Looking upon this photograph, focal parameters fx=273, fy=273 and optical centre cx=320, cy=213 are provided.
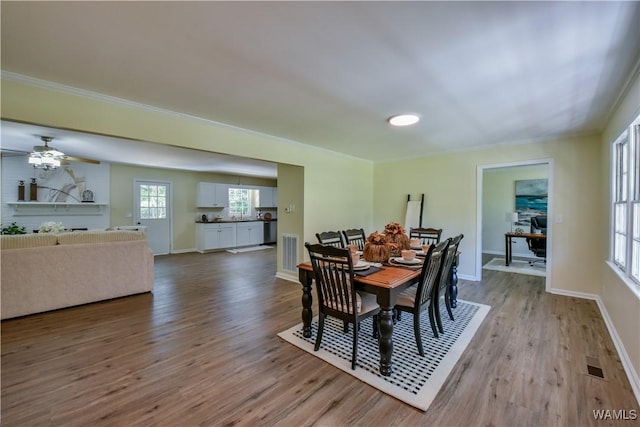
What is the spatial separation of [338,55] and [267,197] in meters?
7.99

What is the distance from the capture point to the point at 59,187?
6.03 meters

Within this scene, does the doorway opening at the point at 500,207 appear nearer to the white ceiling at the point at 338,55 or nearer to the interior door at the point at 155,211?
the white ceiling at the point at 338,55

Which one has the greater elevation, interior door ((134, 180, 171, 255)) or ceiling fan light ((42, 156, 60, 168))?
ceiling fan light ((42, 156, 60, 168))

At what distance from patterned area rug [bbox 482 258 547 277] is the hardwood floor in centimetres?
176

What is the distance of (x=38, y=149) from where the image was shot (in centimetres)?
410

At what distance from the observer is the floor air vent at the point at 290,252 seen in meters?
4.79

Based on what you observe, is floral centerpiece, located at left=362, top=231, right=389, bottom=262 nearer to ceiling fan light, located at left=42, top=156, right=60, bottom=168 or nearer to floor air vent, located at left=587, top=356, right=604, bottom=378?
floor air vent, located at left=587, top=356, right=604, bottom=378

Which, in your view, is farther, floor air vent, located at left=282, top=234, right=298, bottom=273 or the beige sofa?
floor air vent, located at left=282, top=234, right=298, bottom=273

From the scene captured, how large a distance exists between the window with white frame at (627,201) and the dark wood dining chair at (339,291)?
7.05 feet

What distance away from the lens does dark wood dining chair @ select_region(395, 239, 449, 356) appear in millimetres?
2328

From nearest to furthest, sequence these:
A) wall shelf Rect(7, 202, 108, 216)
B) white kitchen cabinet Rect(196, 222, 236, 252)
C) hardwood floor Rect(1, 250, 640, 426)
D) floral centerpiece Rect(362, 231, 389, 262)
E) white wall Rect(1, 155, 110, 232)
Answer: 1. hardwood floor Rect(1, 250, 640, 426)
2. floral centerpiece Rect(362, 231, 389, 262)
3. white wall Rect(1, 155, 110, 232)
4. wall shelf Rect(7, 202, 108, 216)
5. white kitchen cabinet Rect(196, 222, 236, 252)

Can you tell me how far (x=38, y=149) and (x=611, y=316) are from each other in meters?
7.65

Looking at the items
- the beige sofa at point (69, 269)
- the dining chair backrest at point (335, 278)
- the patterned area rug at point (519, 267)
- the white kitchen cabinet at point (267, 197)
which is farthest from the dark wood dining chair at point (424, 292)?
the white kitchen cabinet at point (267, 197)

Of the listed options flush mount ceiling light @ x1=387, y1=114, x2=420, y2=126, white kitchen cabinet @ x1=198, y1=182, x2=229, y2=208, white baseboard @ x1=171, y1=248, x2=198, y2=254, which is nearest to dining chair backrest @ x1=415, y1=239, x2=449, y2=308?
flush mount ceiling light @ x1=387, y1=114, x2=420, y2=126
